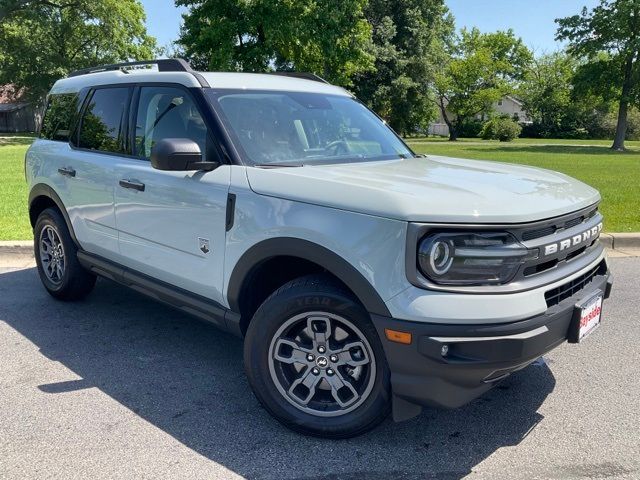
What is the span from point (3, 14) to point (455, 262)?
37188mm

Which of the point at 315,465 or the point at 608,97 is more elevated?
the point at 608,97

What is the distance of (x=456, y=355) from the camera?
7.84ft

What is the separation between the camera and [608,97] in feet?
103

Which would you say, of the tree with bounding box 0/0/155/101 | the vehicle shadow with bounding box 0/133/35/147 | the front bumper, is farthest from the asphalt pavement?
the tree with bounding box 0/0/155/101

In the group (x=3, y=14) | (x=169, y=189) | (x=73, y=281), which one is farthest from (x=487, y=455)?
(x=3, y=14)

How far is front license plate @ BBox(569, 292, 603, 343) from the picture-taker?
2672 mm

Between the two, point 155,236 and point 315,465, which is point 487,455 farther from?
point 155,236

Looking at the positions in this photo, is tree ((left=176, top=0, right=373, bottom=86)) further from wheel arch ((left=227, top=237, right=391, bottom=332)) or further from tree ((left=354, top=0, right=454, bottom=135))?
wheel arch ((left=227, top=237, right=391, bottom=332))

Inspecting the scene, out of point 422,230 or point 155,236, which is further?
point 155,236

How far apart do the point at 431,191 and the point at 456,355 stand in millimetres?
755

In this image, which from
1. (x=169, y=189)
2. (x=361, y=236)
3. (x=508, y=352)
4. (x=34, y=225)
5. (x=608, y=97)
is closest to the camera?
(x=508, y=352)

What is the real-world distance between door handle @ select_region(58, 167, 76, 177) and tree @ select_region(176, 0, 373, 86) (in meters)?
23.1

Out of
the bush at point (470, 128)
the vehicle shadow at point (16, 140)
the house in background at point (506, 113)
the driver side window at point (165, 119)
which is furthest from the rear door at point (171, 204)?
the house in background at point (506, 113)

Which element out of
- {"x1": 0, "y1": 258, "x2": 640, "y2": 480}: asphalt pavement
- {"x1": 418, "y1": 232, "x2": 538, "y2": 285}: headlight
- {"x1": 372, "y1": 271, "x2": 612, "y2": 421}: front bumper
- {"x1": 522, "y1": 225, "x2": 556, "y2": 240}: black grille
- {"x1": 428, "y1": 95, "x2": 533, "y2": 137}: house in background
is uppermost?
{"x1": 428, "y1": 95, "x2": 533, "y2": 137}: house in background
